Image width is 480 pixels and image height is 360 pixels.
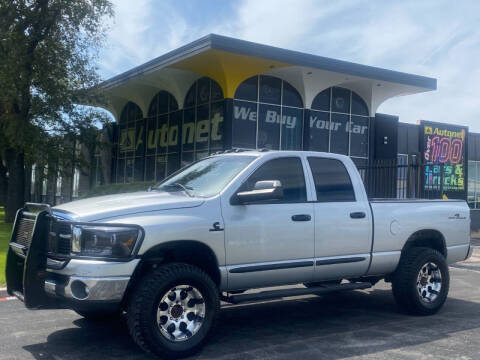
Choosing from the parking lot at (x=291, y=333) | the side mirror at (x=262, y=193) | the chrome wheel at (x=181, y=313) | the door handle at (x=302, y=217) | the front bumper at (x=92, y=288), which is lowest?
the parking lot at (x=291, y=333)

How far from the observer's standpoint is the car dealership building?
71.9 feet

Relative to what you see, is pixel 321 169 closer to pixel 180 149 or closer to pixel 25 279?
pixel 25 279

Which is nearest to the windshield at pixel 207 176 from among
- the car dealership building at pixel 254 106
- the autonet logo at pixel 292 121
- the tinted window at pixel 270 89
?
the car dealership building at pixel 254 106

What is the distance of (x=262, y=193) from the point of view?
5.29 meters

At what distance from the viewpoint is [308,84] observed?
2381 centimetres

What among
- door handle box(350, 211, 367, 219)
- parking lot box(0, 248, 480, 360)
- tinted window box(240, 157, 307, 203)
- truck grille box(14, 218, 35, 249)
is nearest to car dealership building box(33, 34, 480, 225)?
parking lot box(0, 248, 480, 360)

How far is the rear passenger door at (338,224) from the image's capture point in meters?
6.04

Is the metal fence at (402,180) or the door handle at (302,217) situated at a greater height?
the metal fence at (402,180)

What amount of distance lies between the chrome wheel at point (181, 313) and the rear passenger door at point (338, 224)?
4.98ft

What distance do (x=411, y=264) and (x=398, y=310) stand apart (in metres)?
0.81

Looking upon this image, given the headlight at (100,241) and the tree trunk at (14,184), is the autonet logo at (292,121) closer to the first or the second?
the tree trunk at (14,184)

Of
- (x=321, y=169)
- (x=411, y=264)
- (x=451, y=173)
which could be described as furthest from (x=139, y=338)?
(x=451, y=173)

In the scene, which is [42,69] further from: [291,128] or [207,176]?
[207,176]

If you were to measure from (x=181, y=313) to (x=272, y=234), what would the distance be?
123 cm
